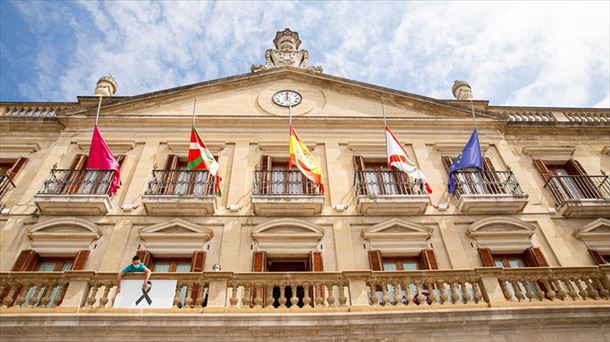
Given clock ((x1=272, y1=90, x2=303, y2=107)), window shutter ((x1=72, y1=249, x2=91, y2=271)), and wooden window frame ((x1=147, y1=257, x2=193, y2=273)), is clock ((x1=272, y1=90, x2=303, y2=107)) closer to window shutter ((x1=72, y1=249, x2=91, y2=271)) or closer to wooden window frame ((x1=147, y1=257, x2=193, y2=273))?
wooden window frame ((x1=147, y1=257, x2=193, y2=273))

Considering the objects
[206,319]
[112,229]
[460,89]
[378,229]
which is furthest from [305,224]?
[460,89]

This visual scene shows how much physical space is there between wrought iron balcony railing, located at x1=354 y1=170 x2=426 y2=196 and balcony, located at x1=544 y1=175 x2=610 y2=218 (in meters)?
4.08

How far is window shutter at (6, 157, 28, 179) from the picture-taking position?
13117 mm

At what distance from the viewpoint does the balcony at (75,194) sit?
11750 mm

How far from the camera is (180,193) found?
12.5 meters

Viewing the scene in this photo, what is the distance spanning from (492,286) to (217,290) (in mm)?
5615

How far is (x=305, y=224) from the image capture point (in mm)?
11750

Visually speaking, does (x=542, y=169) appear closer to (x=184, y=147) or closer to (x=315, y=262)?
(x=315, y=262)

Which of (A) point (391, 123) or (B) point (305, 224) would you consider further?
(A) point (391, 123)

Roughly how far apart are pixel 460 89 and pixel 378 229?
30.3 ft

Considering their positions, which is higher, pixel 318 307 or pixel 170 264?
pixel 170 264

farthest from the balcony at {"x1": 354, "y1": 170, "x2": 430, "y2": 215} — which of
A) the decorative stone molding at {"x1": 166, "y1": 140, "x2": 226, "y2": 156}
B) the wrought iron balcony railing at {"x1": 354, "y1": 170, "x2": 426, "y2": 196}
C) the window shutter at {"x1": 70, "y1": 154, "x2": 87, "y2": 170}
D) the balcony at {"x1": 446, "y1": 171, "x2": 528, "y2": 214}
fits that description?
the window shutter at {"x1": 70, "y1": 154, "x2": 87, "y2": 170}

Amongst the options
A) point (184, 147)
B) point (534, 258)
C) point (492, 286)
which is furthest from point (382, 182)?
point (184, 147)

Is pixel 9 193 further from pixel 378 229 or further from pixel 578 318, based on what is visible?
pixel 578 318
